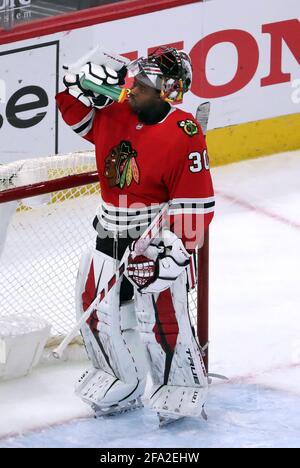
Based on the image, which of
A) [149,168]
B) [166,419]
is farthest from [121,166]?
[166,419]

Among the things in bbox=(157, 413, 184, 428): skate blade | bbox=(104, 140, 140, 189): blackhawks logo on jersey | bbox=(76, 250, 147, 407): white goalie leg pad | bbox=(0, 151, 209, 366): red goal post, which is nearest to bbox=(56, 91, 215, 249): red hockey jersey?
bbox=(104, 140, 140, 189): blackhawks logo on jersey

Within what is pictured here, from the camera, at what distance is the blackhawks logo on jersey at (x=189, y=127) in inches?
190

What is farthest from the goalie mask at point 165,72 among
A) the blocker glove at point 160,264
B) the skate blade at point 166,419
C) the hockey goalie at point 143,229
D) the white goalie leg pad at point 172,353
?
the skate blade at point 166,419

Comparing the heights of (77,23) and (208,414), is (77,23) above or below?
above

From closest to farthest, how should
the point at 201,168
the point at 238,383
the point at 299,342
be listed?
1. the point at 201,168
2. the point at 238,383
3. the point at 299,342

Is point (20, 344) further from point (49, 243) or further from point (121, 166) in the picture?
point (121, 166)

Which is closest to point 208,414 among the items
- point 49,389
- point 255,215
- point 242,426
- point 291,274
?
point 242,426

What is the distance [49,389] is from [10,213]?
63 centimetres

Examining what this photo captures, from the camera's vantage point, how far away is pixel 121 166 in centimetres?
492

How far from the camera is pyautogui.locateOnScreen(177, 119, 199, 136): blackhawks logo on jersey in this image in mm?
4836

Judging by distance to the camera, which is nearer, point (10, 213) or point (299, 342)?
point (10, 213)

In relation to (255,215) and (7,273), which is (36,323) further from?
(255,215)

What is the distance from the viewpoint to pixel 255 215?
23.7ft

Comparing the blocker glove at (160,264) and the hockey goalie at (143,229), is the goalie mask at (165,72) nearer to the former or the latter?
the hockey goalie at (143,229)
